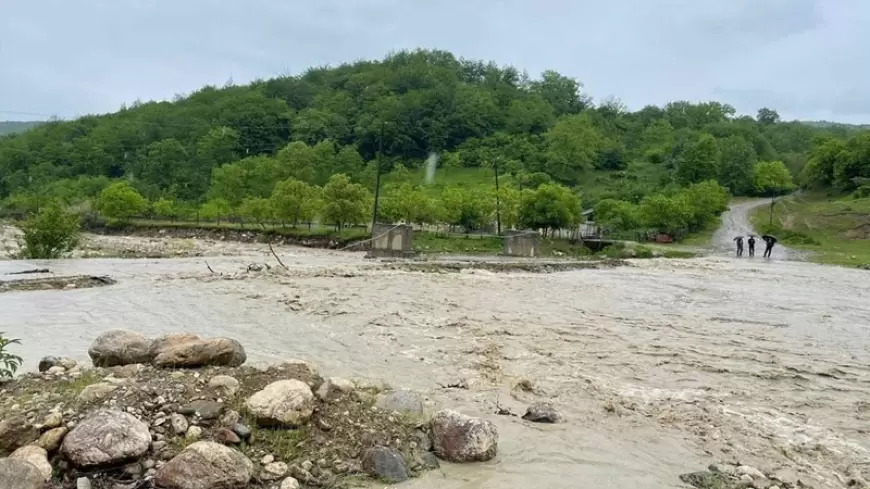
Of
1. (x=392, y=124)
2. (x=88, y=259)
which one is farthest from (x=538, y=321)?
(x=392, y=124)

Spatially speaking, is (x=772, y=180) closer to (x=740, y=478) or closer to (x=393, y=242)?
(x=393, y=242)

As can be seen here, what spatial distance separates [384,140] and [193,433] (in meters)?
122

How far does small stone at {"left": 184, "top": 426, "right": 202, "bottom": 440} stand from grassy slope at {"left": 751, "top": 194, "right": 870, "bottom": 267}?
5083 cm

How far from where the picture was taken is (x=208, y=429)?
19.9 feet

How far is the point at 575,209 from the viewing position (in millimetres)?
62375

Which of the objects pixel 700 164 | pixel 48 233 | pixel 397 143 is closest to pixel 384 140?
pixel 397 143

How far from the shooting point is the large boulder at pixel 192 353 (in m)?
7.66

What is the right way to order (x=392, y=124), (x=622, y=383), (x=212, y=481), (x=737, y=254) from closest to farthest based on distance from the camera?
1. (x=212, y=481)
2. (x=622, y=383)
3. (x=737, y=254)
4. (x=392, y=124)

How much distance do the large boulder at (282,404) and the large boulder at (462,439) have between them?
1.35 meters

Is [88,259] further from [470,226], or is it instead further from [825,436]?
[470,226]

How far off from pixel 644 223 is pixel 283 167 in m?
56.2

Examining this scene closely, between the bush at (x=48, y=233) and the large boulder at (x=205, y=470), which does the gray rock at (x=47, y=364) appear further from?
the bush at (x=48, y=233)

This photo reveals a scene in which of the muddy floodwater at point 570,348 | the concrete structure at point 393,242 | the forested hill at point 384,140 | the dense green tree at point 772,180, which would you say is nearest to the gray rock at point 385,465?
the muddy floodwater at point 570,348

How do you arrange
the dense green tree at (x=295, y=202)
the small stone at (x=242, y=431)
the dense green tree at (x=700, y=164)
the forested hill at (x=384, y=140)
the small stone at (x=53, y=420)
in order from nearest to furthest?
the small stone at (x=53, y=420) < the small stone at (x=242, y=431) < the dense green tree at (x=295, y=202) < the dense green tree at (x=700, y=164) < the forested hill at (x=384, y=140)
